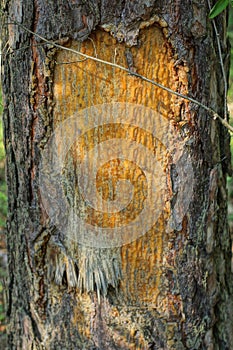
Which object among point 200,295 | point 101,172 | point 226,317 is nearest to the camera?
point 101,172

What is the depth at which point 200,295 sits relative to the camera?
1808 millimetres

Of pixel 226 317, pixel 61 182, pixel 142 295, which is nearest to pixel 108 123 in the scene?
pixel 61 182

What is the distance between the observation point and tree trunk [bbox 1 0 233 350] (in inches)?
61.3

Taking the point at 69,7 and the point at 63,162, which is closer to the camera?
the point at 69,7

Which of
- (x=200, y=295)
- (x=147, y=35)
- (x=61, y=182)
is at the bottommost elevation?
(x=200, y=295)

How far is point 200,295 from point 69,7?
1.21m

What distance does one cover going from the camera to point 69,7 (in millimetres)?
1525

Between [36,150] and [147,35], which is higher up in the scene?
→ [147,35]

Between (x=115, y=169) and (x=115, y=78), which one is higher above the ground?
(x=115, y=78)

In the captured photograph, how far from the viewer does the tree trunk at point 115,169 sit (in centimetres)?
156

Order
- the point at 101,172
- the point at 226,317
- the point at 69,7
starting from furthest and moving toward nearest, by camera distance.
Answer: the point at 226,317, the point at 101,172, the point at 69,7

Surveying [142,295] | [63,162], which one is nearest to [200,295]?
[142,295]

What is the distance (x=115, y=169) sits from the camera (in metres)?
1.65

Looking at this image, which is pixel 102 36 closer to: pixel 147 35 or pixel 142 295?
pixel 147 35
